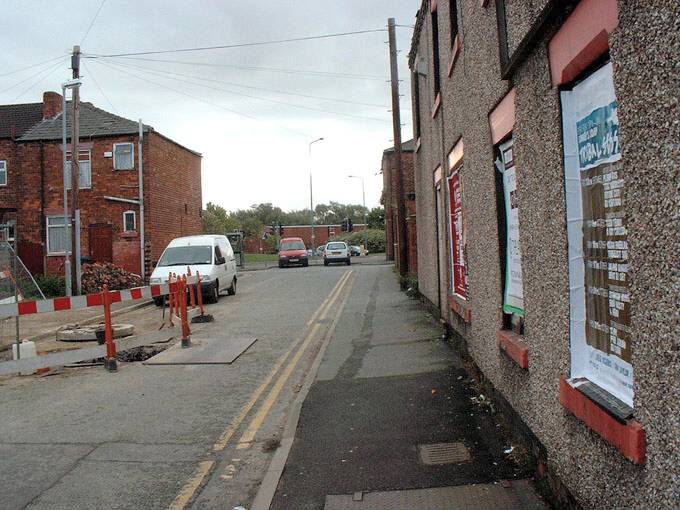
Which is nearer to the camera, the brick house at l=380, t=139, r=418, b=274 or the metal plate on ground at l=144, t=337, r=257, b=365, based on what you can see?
the metal plate on ground at l=144, t=337, r=257, b=365

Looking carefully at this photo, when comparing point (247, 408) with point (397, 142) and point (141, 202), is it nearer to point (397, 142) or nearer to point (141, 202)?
point (397, 142)

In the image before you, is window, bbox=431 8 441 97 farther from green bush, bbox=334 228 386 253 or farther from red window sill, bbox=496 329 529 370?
green bush, bbox=334 228 386 253

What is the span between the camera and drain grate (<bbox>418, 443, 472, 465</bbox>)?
4.75 m

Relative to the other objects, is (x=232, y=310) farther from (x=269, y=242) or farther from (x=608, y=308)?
(x=269, y=242)

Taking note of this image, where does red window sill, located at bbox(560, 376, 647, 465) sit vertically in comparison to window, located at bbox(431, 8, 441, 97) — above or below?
below

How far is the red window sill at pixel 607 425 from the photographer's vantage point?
7.92 ft

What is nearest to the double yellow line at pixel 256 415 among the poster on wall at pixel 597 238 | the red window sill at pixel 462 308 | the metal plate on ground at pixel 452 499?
the metal plate on ground at pixel 452 499

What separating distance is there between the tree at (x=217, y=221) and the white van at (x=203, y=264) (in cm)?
4020

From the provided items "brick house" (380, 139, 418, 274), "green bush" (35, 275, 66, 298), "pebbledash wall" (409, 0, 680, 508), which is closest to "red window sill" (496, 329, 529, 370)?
"pebbledash wall" (409, 0, 680, 508)

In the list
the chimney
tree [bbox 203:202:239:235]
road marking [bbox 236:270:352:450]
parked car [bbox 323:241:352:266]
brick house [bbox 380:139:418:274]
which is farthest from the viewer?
tree [bbox 203:202:239:235]

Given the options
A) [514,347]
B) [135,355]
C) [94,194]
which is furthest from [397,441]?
[94,194]

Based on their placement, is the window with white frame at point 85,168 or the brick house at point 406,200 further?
the window with white frame at point 85,168

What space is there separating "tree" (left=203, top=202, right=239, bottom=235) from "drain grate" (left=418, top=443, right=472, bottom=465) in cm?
5541

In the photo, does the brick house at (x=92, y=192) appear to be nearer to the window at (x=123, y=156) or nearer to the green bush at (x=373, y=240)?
the window at (x=123, y=156)
